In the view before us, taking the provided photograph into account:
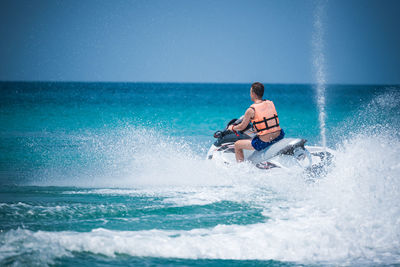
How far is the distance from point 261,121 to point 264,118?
5 cm

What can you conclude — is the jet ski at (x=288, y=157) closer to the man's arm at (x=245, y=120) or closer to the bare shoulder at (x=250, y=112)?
the man's arm at (x=245, y=120)

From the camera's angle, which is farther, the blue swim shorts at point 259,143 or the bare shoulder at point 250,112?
the blue swim shorts at point 259,143

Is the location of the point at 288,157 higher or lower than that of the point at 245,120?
lower

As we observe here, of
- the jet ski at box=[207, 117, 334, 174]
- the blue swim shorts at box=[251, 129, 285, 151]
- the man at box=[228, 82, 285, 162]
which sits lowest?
the jet ski at box=[207, 117, 334, 174]

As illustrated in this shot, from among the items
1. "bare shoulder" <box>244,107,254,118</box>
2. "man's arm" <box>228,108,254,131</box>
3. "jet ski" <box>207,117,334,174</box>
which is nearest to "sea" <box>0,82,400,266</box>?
"jet ski" <box>207,117,334,174</box>

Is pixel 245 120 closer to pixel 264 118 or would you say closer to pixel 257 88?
pixel 264 118

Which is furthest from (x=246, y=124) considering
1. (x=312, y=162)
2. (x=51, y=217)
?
(x=51, y=217)

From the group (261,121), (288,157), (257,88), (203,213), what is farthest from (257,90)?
(203,213)

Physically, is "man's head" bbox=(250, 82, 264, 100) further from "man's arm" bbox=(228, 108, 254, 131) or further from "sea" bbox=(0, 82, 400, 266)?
"sea" bbox=(0, 82, 400, 266)

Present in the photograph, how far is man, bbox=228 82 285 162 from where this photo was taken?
207 inches

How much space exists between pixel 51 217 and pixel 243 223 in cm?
208

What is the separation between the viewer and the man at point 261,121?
5.25m

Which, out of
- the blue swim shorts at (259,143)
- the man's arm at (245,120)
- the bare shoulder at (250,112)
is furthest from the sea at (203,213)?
the bare shoulder at (250,112)

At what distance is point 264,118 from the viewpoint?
5285 mm
